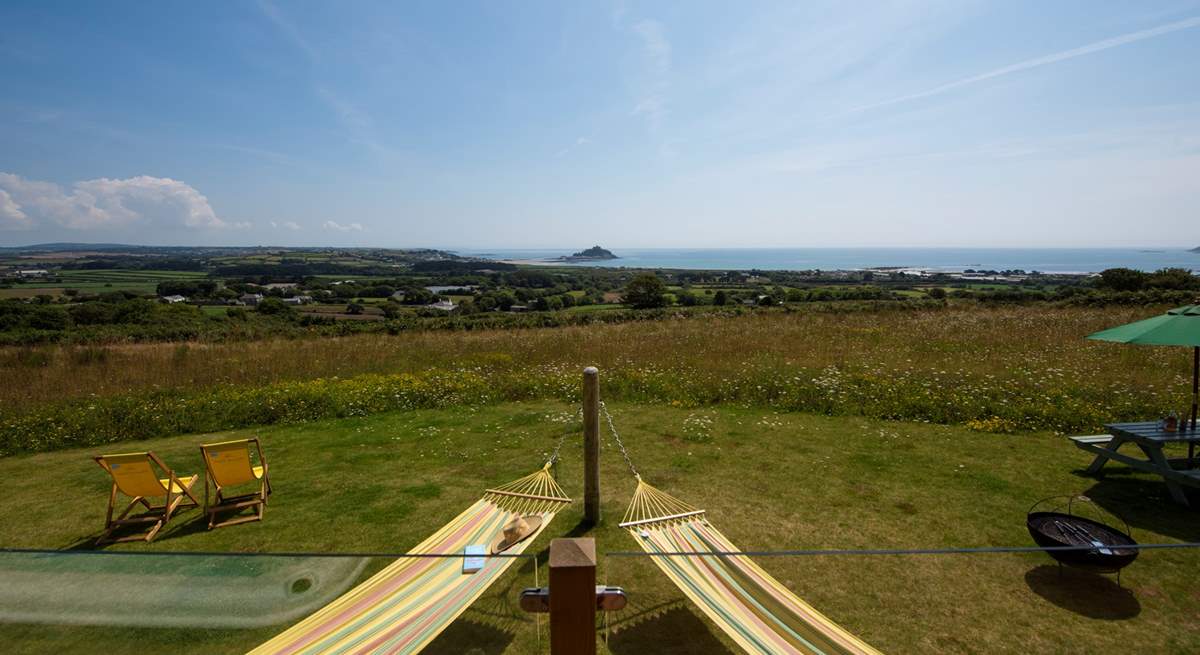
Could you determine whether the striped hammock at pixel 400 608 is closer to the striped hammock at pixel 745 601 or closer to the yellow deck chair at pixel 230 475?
the striped hammock at pixel 745 601

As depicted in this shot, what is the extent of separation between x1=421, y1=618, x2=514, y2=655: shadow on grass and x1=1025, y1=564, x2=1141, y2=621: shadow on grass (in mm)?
4107

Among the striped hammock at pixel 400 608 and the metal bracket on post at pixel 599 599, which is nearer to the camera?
the metal bracket on post at pixel 599 599

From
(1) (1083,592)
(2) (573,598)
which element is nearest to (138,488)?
(2) (573,598)

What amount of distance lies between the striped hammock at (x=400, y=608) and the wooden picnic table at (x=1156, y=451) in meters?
6.24

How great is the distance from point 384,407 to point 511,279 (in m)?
80.8

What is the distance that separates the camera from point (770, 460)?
6789 mm

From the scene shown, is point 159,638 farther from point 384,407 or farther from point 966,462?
point 966,462

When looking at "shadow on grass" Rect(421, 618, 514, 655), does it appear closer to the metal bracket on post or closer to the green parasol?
the metal bracket on post

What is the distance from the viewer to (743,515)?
17.4ft

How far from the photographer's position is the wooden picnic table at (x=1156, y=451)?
16.9ft

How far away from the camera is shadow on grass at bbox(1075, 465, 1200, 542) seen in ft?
15.9

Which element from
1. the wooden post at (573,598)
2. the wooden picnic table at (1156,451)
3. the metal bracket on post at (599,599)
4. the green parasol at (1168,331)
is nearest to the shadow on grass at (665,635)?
the metal bracket on post at (599,599)

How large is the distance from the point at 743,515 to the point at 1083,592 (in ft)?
8.62

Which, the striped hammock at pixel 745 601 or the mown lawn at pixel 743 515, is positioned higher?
the striped hammock at pixel 745 601
